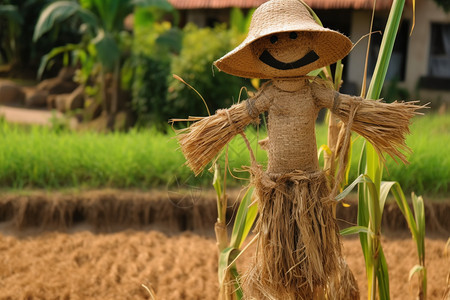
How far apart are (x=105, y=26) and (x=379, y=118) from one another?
6.12 metres

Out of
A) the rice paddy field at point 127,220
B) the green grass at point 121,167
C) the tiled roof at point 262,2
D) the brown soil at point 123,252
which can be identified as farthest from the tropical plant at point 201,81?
the brown soil at point 123,252

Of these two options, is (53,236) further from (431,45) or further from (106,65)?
(431,45)

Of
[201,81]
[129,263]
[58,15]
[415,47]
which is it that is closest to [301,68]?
[129,263]

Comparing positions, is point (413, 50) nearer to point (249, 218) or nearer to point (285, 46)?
point (249, 218)

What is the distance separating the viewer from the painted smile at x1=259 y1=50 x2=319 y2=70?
1528 millimetres

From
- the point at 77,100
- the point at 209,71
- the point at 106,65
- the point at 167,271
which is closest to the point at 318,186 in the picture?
the point at 167,271

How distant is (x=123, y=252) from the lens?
285cm

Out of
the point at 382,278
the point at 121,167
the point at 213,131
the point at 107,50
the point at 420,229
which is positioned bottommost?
the point at 121,167

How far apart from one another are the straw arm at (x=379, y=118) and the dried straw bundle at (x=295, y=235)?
0.59 feet

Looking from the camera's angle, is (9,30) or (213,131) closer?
(213,131)

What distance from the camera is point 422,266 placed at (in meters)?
1.84

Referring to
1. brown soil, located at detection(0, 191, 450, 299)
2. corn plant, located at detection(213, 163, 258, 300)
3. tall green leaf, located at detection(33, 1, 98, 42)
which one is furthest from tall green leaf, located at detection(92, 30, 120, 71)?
corn plant, located at detection(213, 163, 258, 300)

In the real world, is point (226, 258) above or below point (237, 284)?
above

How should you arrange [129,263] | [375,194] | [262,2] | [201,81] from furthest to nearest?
[262,2] < [201,81] < [129,263] < [375,194]
